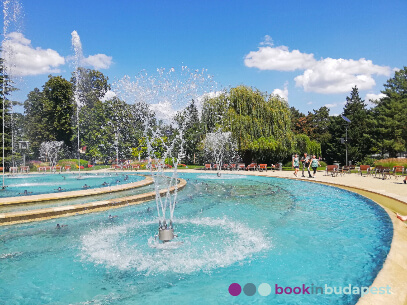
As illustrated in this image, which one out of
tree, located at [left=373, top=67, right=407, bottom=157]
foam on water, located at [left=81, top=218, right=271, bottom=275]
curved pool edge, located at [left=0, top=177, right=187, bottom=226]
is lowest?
foam on water, located at [left=81, top=218, right=271, bottom=275]

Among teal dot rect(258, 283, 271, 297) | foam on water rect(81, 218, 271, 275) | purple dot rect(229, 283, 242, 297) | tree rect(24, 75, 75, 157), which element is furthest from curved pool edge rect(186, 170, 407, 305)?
tree rect(24, 75, 75, 157)

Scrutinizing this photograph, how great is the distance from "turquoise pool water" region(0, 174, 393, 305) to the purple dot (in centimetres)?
7

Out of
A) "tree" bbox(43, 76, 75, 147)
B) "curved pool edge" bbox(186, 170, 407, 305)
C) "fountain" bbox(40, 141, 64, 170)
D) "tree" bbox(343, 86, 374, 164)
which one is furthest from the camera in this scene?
"fountain" bbox(40, 141, 64, 170)

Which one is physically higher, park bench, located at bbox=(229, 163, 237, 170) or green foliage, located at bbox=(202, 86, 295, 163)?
green foliage, located at bbox=(202, 86, 295, 163)

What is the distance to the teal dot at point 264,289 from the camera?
4053 mm

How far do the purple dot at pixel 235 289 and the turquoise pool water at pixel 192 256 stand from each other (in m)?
0.07

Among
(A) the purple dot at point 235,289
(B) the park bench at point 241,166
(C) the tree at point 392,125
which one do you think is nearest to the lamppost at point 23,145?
(B) the park bench at point 241,166

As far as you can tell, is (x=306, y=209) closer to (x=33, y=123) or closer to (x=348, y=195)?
(x=348, y=195)

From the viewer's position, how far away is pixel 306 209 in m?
9.52

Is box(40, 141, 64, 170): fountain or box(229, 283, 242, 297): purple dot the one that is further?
box(40, 141, 64, 170): fountain

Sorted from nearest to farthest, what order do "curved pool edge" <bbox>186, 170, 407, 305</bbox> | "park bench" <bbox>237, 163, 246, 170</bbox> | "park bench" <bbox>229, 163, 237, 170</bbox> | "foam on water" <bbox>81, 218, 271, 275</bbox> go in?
"curved pool edge" <bbox>186, 170, 407, 305</bbox> < "foam on water" <bbox>81, 218, 271, 275</bbox> < "park bench" <bbox>237, 163, 246, 170</bbox> < "park bench" <bbox>229, 163, 237, 170</bbox>

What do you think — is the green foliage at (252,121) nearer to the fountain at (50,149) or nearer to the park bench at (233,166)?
the park bench at (233,166)

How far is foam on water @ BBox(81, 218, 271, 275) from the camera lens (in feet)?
16.4

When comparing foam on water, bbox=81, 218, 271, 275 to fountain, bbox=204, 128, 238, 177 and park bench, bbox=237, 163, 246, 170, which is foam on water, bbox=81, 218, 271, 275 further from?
park bench, bbox=237, 163, 246, 170
